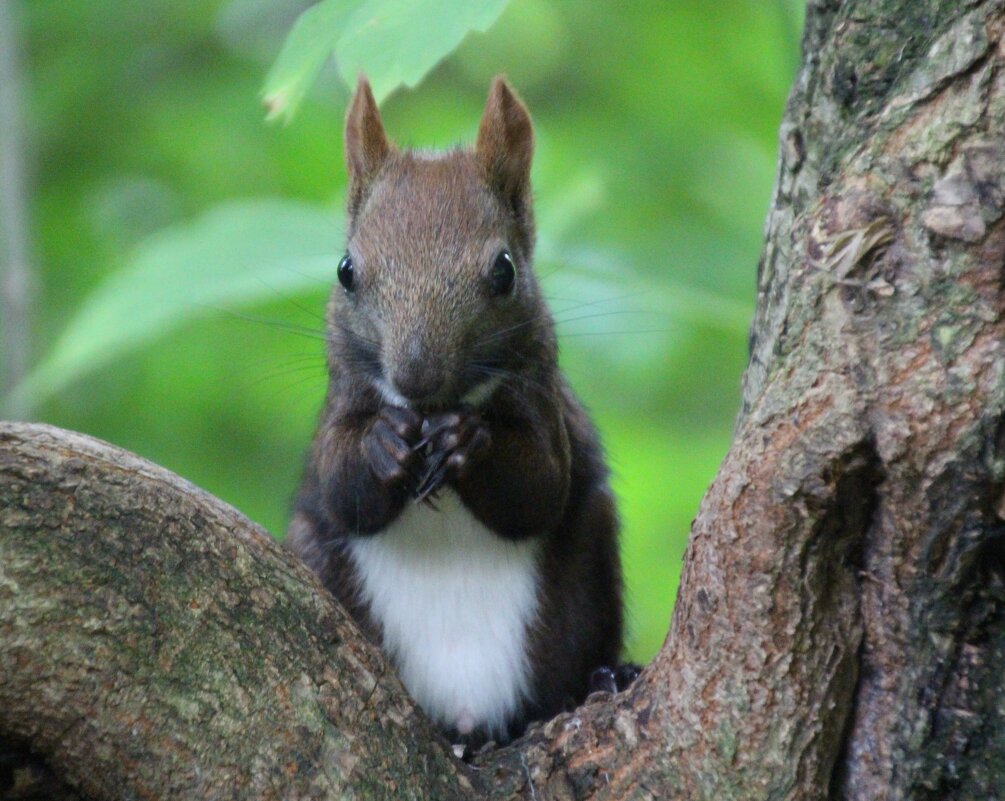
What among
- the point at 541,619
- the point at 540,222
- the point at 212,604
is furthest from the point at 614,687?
the point at 540,222

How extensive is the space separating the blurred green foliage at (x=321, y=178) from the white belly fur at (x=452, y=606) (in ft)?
3.09

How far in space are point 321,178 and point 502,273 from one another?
231cm

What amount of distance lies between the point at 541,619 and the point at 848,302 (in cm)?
121

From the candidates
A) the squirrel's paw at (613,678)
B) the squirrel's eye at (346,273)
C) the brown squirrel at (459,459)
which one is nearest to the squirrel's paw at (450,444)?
the brown squirrel at (459,459)

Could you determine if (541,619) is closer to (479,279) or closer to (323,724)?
(479,279)

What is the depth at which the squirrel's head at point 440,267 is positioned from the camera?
2441 mm

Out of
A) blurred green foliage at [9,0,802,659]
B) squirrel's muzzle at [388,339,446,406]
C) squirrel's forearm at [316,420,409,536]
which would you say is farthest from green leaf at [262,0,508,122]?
blurred green foliage at [9,0,802,659]

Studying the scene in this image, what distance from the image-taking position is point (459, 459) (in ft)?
7.82

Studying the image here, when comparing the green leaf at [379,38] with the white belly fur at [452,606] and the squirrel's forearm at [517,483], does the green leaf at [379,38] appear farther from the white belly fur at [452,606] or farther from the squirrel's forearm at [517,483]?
the white belly fur at [452,606]

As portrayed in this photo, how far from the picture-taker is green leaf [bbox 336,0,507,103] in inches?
69.6

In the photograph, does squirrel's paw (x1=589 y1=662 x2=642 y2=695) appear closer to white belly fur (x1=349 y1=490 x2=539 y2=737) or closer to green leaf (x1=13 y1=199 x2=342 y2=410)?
white belly fur (x1=349 y1=490 x2=539 y2=737)

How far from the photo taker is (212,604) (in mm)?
1751

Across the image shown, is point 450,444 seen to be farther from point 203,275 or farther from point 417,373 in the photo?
point 203,275

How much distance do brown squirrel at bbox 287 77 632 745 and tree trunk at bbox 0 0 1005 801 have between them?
2.20 feet
